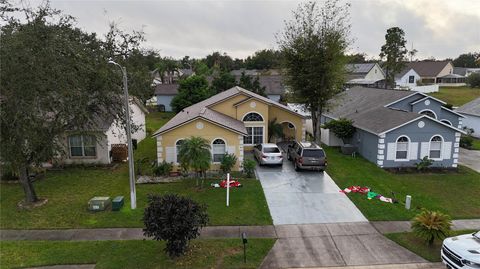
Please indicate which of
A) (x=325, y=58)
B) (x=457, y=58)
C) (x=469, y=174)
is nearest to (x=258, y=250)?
(x=469, y=174)

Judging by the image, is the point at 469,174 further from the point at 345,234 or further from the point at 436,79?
the point at 436,79

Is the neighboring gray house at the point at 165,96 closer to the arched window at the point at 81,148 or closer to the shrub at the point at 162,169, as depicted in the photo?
the arched window at the point at 81,148

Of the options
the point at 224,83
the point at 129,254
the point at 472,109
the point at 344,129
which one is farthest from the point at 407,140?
the point at 224,83

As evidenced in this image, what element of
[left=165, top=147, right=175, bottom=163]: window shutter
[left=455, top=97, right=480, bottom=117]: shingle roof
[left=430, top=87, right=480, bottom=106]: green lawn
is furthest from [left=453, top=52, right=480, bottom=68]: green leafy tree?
[left=165, top=147, right=175, bottom=163]: window shutter

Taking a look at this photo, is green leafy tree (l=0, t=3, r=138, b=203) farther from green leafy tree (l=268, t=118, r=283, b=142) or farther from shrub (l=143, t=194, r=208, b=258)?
green leafy tree (l=268, t=118, r=283, b=142)

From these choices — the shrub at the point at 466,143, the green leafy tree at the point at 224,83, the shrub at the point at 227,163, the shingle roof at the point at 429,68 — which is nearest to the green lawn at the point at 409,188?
the shrub at the point at 227,163

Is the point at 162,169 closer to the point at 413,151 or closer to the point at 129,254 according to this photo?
the point at 129,254
